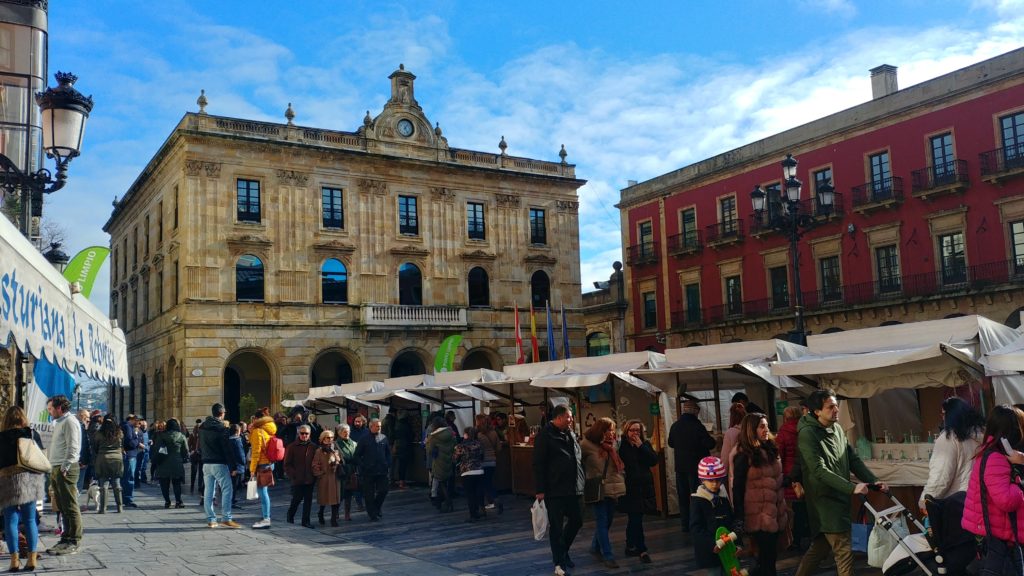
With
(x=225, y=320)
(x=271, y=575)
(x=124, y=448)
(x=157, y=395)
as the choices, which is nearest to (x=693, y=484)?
(x=271, y=575)

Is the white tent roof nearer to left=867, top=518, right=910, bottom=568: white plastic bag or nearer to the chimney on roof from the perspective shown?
left=867, top=518, right=910, bottom=568: white plastic bag

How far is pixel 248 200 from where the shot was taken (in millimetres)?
34969

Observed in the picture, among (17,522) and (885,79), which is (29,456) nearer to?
(17,522)

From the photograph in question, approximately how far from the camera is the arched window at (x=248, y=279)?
34344 millimetres

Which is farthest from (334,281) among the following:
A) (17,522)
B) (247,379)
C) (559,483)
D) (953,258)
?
(559,483)

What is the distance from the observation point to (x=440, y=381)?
A: 60.2ft

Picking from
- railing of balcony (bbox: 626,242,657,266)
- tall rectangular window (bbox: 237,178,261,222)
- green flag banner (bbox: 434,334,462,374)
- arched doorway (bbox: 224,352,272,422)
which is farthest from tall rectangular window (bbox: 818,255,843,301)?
arched doorway (bbox: 224,352,272,422)

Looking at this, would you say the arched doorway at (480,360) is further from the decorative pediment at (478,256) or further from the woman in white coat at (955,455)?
the woman in white coat at (955,455)

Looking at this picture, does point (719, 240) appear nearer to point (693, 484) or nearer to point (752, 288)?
point (752, 288)

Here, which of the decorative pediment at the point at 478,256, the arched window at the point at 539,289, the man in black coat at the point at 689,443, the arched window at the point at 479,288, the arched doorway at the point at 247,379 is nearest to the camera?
Answer: the man in black coat at the point at 689,443

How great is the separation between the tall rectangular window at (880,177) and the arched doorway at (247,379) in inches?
993

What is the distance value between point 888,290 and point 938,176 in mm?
4214

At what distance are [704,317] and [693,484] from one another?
27493 millimetres

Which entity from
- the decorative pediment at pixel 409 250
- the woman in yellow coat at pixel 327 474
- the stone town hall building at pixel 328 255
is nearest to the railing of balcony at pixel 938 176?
the stone town hall building at pixel 328 255
